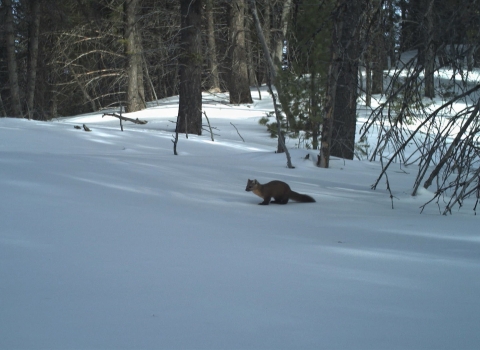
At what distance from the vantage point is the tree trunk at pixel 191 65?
1573 cm

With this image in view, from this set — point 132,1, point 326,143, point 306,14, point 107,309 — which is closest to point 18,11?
point 132,1

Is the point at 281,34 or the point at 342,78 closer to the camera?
the point at 342,78

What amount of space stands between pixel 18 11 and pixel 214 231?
74.4 ft

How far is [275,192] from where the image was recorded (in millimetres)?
6523

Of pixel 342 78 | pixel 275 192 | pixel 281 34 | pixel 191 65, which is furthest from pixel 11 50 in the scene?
pixel 275 192

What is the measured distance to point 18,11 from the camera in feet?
77.4

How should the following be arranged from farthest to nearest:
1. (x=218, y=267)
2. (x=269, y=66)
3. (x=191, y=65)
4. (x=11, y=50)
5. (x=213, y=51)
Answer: (x=213, y=51)
(x=11, y=50)
(x=191, y=65)
(x=269, y=66)
(x=218, y=267)

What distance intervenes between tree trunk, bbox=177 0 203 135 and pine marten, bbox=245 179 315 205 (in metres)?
9.42

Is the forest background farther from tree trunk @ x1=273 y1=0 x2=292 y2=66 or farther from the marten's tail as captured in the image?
the marten's tail

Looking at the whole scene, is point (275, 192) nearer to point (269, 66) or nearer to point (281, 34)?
point (269, 66)

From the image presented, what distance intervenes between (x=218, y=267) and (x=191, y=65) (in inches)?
513

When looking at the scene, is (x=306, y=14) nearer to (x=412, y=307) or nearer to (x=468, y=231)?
(x=468, y=231)

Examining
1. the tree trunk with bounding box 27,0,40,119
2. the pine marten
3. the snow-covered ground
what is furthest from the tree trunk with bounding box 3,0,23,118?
the pine marten

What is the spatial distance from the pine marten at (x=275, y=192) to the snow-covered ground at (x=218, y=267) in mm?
117
